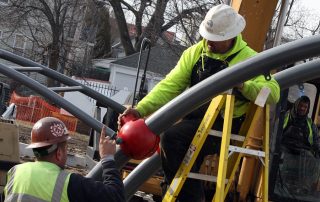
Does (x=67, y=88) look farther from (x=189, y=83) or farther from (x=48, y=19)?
(x=48, y=19)

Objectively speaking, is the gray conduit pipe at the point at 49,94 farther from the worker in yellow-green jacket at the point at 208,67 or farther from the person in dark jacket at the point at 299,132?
the person in dark jacket at the point at 299,132

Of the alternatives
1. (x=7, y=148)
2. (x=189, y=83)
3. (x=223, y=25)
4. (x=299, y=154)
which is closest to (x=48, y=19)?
(x=7, y=148)

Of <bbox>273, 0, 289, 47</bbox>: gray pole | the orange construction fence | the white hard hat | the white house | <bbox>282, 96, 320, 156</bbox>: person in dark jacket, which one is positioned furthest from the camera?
the white house

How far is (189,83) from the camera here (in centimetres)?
475

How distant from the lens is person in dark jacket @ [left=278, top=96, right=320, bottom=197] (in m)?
7.07

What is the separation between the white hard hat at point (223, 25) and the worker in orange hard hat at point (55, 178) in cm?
106

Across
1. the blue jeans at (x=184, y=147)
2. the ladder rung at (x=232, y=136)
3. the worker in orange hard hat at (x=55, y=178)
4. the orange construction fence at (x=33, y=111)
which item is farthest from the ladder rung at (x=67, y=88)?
the orange construction fence at (x=33, y=111)

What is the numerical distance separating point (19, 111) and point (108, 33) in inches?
741

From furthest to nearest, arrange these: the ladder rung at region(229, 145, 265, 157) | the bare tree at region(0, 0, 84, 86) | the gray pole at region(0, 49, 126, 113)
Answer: the bare tree at region(0, 0, 84, 86) < the gray pole at region(0, 49, 126, 113) < the ladder rung at region(229, 145, 265, 157)

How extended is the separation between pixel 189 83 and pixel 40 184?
152cm

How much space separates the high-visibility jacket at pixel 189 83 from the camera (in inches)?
161

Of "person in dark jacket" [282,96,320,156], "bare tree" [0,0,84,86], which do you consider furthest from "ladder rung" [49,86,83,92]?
"bare tree" [0,0,84,86]

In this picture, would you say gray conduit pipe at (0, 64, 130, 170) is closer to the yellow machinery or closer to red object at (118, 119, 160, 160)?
the yellow machinery

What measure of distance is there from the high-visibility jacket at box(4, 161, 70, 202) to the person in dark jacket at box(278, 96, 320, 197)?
383 centimetres
